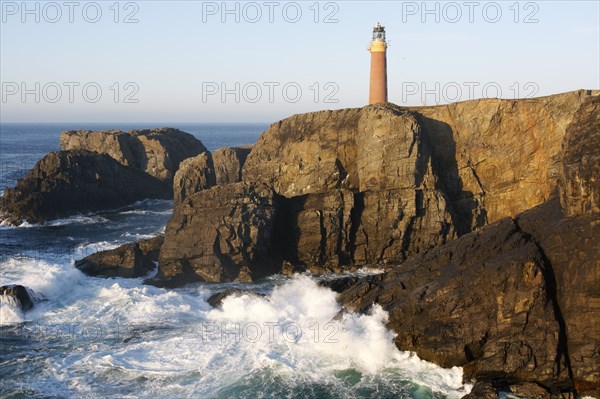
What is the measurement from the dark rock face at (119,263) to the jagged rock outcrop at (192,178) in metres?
13.8

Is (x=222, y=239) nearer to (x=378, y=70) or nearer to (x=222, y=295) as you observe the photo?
(x=222, y=295)

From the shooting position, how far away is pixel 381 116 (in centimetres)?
4166

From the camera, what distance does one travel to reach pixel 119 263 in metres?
38.2

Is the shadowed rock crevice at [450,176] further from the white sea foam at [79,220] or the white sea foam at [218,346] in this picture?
the white sea foam at [79,220]

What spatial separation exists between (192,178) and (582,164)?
117 feet

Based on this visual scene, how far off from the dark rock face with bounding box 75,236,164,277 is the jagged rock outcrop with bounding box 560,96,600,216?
2379 cm

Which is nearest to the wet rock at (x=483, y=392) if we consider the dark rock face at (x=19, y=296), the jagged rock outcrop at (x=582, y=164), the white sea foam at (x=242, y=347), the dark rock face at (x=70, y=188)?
the white sea foam at (x=242, y=347)

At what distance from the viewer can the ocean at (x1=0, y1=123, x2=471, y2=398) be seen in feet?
77.6

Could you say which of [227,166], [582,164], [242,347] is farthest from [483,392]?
[227,166]

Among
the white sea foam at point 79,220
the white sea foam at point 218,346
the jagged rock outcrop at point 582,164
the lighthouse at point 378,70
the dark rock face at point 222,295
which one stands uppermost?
the lighthouse at point 378,70

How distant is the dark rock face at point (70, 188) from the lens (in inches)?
2191

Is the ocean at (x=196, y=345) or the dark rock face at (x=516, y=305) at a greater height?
the dark rock face at (x=516, y=305)

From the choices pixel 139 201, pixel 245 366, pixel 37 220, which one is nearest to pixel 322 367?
pixel 245 366

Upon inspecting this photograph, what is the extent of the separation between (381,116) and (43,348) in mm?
24174
